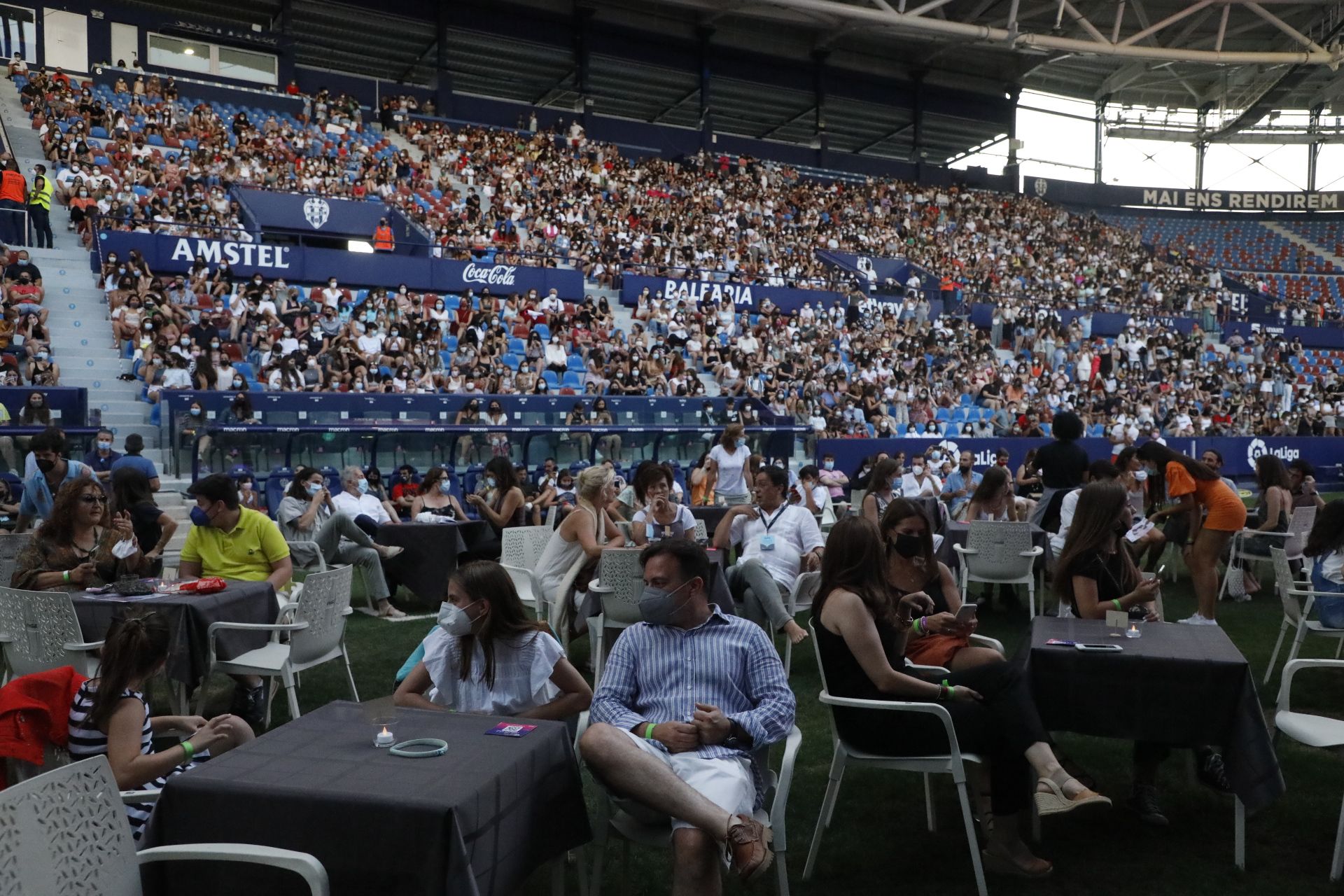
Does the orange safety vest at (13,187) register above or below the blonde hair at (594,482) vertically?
above

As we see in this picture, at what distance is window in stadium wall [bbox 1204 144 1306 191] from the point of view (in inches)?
1720

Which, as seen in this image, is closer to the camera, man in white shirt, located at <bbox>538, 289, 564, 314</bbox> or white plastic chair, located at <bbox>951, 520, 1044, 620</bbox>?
white plastic chair, located at <bbox>951, 520, 1044, 620</bbox>

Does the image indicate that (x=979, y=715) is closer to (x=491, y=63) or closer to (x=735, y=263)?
(x=735, y=263)

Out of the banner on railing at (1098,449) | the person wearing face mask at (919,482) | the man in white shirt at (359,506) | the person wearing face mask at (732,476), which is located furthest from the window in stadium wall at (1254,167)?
the man in white shirt at (359,506)

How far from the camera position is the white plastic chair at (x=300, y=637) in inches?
199

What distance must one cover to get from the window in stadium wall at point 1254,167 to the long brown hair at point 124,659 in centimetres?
4840

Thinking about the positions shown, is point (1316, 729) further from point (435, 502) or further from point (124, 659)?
point (435, 502)

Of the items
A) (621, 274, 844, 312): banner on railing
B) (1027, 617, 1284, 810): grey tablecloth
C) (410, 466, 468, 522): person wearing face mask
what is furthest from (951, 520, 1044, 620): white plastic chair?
(621, 274, 844, 312): banner on railing

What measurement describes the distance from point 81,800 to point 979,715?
2787 millimetres

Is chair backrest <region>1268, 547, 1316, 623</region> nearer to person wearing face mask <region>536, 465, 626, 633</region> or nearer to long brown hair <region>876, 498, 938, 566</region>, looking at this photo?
long brown hair <region>876, 498, 938, 566</region>

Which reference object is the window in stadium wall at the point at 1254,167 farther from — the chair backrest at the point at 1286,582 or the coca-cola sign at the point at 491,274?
the chair backrest at the point at 1286,582

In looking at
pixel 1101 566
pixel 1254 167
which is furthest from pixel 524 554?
pixel 1254 167

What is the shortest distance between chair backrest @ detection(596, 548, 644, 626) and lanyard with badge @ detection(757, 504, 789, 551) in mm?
1082

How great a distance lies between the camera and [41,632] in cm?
474
